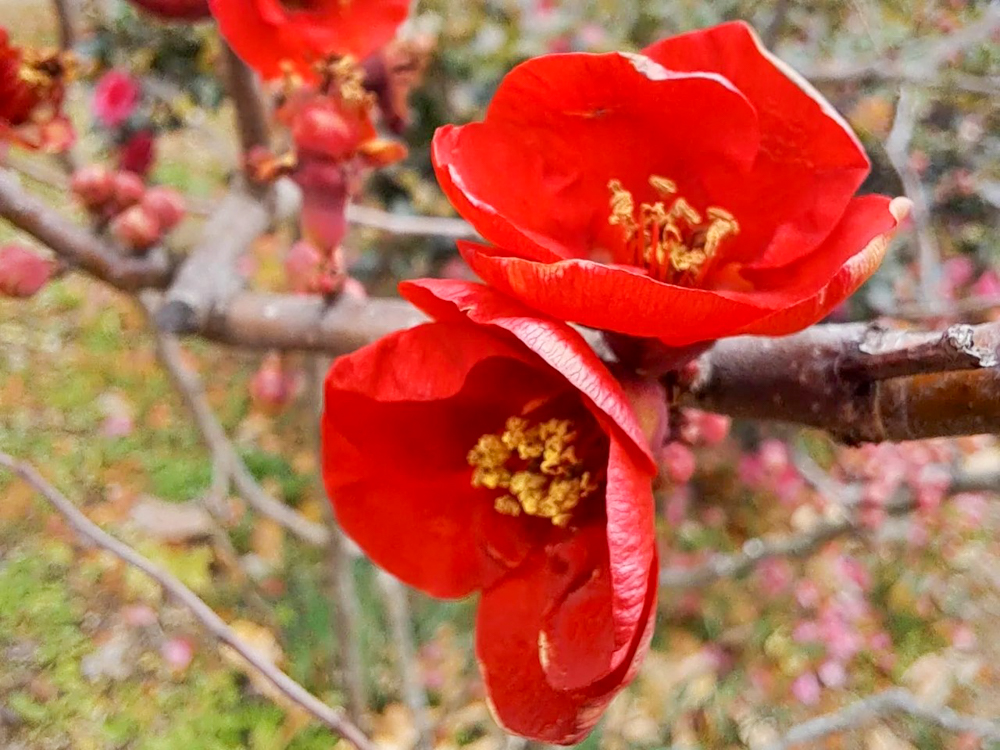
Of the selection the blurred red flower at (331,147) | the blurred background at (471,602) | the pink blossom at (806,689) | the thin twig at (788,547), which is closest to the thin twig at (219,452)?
the blurred background at (471,602)

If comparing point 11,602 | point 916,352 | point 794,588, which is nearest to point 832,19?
point 794,588

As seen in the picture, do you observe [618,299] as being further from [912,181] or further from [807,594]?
[807,594]

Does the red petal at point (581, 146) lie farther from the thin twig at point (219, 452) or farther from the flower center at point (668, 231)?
the thin twig at point (219, 452)

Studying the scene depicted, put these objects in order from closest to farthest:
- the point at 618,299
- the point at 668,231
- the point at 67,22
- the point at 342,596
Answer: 1. the point at 618,299
2. the point at 668,231
3. the point at 67,22
4. the point at 342,596

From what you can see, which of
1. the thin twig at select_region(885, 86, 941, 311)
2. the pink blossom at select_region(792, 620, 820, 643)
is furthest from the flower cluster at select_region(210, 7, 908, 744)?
the pink blossom at select_region(792, 620, 820, 643)

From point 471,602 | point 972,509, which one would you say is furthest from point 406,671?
point 972,509

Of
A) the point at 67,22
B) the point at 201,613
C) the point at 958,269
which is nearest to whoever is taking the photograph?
the point at 201,613
